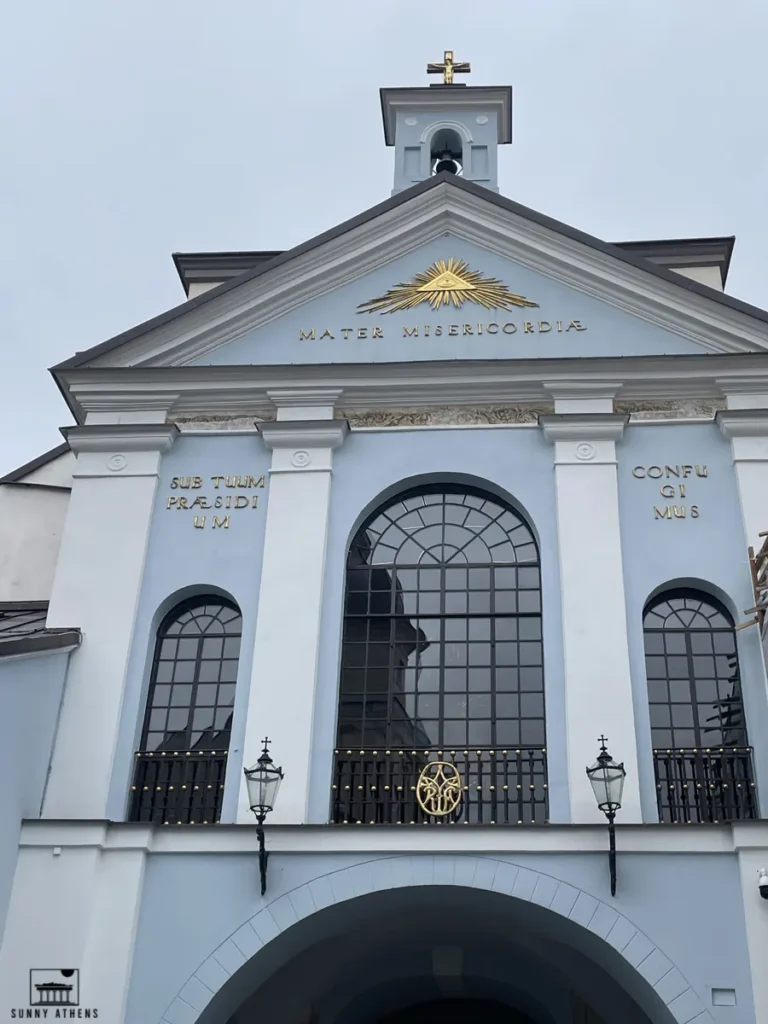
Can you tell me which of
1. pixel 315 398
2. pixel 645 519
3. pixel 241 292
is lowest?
pixel 645 519

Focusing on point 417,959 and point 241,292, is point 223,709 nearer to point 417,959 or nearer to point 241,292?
point 417,959

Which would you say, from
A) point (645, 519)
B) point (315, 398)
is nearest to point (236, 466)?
point (315, 398)

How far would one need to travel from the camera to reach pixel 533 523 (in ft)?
45.5

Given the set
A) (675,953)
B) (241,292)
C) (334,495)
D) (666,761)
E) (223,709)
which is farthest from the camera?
(241,292)

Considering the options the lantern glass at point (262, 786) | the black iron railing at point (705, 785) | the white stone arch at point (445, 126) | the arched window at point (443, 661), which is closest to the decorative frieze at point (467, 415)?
the arched window at point (443, 661)

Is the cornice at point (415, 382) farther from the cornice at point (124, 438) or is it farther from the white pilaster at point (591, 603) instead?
the white pilaster at point (591, 603)

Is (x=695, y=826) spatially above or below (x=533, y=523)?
below

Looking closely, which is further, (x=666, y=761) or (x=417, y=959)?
(x=417, y=959)

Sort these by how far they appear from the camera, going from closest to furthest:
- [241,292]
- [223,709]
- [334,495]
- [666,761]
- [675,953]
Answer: [675,953]
[666,761]
[223,709]
[334,495]
[241,292]

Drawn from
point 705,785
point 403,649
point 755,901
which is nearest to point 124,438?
point 403,649

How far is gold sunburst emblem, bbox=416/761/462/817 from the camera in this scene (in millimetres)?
12211

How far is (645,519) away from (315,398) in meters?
4.09

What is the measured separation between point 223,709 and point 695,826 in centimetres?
491

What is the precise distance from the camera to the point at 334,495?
46.7ft
